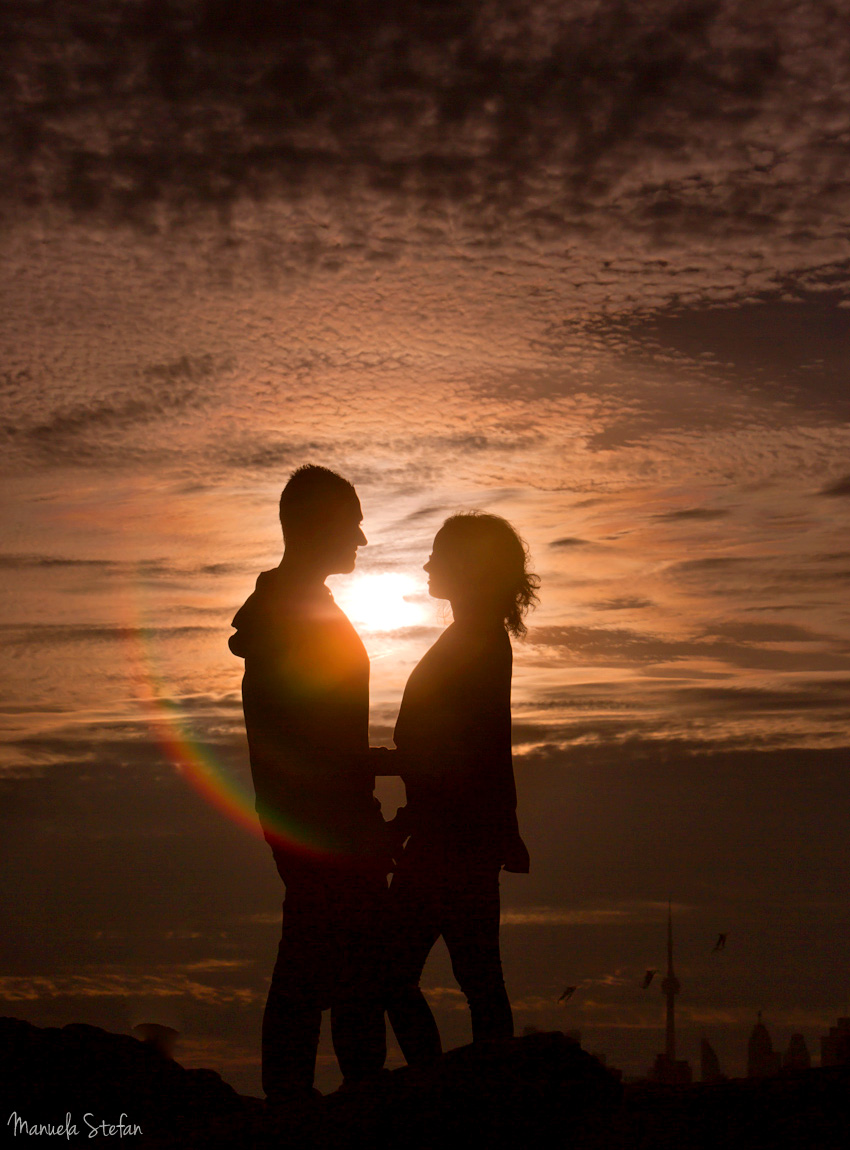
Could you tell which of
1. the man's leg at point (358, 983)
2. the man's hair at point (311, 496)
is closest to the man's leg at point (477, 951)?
the man's leg at point (358, 983)

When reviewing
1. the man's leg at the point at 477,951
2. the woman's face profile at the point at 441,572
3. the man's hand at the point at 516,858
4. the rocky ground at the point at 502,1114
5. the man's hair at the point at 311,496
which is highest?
the man's hair at the point at 311,496

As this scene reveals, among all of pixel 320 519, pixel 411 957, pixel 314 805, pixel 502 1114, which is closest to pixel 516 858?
pixel 411 957

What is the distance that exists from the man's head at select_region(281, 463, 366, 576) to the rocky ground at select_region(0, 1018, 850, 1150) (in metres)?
2.30

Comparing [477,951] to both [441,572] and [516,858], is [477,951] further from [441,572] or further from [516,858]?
[441,572]

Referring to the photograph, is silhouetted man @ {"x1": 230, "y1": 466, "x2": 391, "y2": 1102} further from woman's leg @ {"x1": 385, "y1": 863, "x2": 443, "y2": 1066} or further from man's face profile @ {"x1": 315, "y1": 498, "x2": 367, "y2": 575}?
woman's leg @ {"x1": 385, "y1": 863, "x2": 443, "y2": 1066}

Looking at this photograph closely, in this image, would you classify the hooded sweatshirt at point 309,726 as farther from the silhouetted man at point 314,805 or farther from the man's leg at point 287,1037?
the man's leg at point 287,1037

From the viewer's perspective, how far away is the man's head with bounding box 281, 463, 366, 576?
5570mm

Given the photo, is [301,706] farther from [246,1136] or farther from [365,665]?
[246,1136]

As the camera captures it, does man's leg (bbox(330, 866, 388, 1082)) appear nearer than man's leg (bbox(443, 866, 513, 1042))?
Yes

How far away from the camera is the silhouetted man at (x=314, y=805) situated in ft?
17.5

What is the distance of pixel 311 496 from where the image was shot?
558cm

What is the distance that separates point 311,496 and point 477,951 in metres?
2.40

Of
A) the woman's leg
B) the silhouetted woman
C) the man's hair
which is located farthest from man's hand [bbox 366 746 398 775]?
the man's hair

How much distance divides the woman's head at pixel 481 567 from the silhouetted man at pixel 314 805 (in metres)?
0.75
